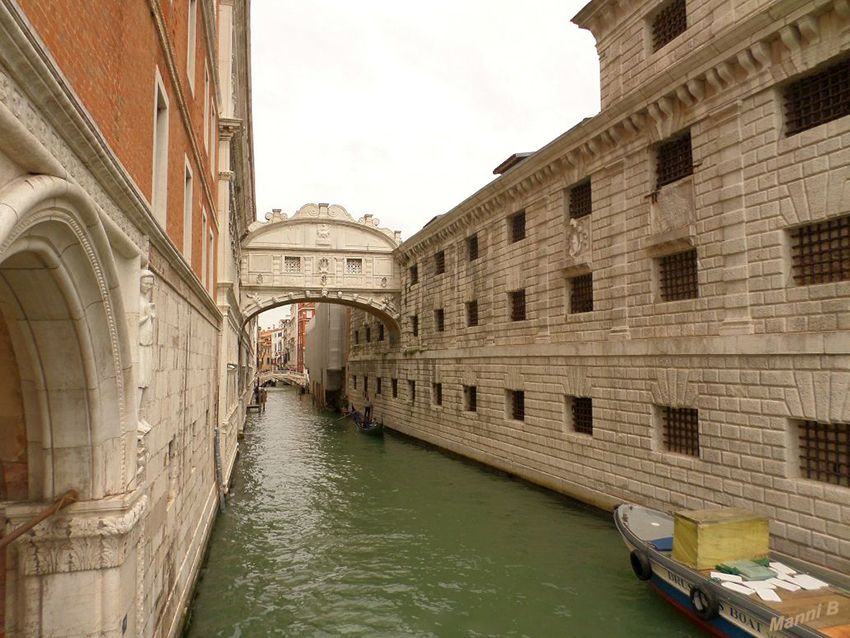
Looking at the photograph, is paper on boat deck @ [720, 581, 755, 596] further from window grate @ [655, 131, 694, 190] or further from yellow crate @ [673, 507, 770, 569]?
window grate @ [655, 131, 694, 190]

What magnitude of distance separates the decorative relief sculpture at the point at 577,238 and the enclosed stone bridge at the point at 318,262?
12.9 m

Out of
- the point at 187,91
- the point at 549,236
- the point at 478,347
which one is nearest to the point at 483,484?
the point at 478,347

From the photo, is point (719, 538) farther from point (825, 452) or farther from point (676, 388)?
point (676, 388)

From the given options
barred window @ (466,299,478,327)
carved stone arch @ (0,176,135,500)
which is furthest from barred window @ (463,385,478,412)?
carved stone arch @ (0,176,135,500)

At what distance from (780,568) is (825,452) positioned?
1.92 meters

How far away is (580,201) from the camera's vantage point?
1362 cm

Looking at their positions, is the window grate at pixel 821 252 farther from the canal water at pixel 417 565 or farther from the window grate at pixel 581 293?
the canal water at pixel 417 565

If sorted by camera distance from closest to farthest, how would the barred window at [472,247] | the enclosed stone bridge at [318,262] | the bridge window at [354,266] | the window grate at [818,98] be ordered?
1. the window grate at [818,98]
2. the barred window at [472,247]
3. the enclosed stone bridge at [318,262]
4. the bridge window at [354,266]

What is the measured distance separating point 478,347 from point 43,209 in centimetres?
1584

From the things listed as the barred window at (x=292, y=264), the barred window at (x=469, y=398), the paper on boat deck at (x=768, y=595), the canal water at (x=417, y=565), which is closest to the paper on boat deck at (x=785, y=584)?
the paper on boat deck at (x=768, y=595)

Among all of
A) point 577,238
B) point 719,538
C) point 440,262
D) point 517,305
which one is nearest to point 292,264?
point 440,262

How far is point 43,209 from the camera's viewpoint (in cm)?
288

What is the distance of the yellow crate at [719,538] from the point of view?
712 cm

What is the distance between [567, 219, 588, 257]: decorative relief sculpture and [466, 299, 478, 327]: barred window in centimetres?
566
